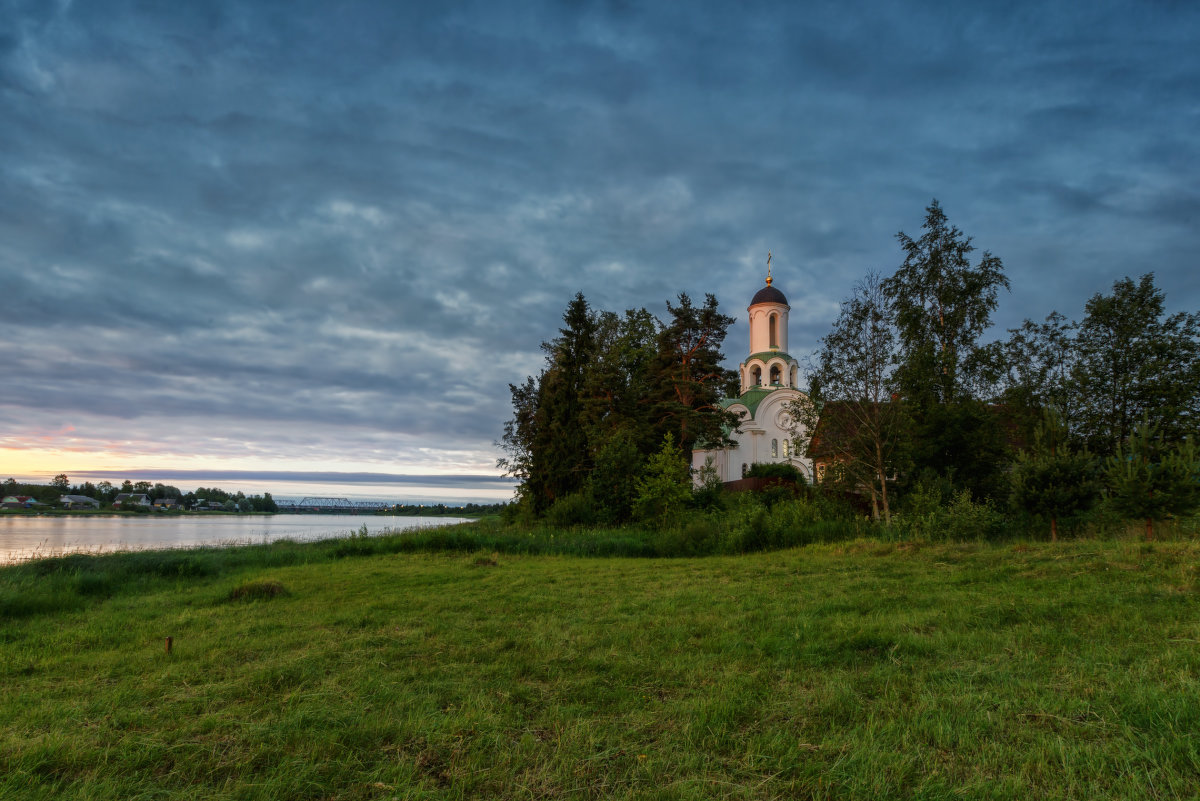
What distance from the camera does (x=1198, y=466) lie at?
1237cm

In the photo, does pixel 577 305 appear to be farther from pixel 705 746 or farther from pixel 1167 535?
pixel 705 746

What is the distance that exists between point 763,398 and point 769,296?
28.7 feet

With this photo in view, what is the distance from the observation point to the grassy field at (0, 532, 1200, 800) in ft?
9.30

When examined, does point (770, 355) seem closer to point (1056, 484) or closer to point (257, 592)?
point (1056, 484)

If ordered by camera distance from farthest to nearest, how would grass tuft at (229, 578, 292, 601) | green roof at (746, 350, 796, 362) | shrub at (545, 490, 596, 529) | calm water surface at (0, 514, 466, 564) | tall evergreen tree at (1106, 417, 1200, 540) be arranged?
1. green roof at (746, 350, 796, 362)
2. shrub at (545, 490, 596, 529)
3. calm water surface at (0, 514, 466, 564)
4. tall evergreen tree at (1106, 417, 1200, 540)
5. grass tuft at (229, 578, 292, 601)

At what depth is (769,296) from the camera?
146 ft

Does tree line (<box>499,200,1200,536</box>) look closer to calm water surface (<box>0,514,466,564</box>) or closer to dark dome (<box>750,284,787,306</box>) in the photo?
calm water surface (<box>0,514,466,564</box>)

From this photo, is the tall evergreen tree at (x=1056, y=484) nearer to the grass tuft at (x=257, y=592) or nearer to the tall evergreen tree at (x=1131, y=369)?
the tall evergreen tree at (x=1131, y=369)

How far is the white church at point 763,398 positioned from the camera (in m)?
39.8

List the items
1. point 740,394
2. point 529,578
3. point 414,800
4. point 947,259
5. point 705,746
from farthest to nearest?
point 740,394 → point 947,259 → point 529,578 → point 705,746 → point 414,800

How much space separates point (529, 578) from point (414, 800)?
7608 mm

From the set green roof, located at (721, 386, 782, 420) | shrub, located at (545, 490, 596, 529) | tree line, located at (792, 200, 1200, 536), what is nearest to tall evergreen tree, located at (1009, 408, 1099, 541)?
tree line, located at (792, 200, 1200, 536)

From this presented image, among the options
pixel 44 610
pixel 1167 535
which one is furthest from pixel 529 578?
pixel 1167 535

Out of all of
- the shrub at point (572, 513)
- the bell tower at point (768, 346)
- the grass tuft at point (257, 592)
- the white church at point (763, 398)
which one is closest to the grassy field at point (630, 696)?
the grass tuft at point (257, 592)
